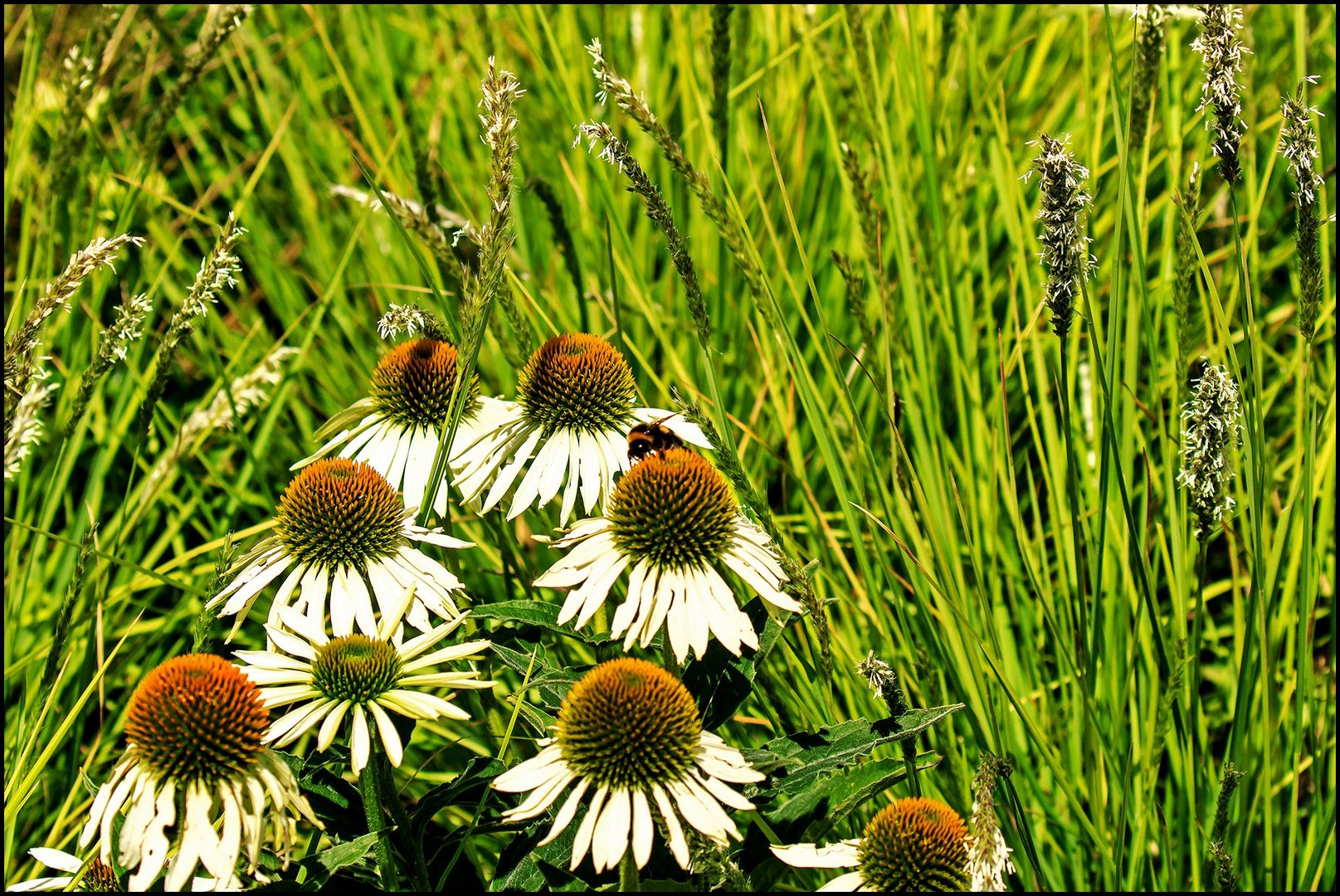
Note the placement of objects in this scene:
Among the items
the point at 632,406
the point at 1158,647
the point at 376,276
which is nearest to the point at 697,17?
the point at 376,276

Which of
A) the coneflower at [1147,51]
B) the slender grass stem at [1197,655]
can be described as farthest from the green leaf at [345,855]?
the coneflower at [1147,51]

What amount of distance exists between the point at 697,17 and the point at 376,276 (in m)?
1.20

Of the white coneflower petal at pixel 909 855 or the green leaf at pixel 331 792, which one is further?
the green leaf at pixel 331 792

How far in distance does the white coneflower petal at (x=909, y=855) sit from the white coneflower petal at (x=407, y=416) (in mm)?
735

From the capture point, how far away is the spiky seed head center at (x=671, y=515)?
1190 millimetres

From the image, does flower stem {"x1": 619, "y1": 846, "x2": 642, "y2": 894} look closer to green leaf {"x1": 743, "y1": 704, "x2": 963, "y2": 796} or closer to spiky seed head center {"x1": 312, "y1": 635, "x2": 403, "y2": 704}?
green leaf {"x1": 743, "y1": 704, "x2": 963, "y2": 796}

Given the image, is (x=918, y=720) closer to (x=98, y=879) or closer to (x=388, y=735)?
(x=388, y=735)

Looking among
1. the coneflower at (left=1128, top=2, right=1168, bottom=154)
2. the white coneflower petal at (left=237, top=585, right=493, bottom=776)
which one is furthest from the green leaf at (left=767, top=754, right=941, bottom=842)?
the coneflower at (left=1128, top=2, right=1168, bottom=154)

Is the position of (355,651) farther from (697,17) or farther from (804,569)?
(697,17)

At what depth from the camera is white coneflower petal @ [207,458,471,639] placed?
1283 mm

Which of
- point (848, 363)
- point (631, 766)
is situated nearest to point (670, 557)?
point (631, 766)

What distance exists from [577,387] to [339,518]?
342 millimetres

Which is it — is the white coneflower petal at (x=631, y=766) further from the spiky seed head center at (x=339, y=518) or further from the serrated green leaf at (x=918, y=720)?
the spiky seed head center at (x=339, y=518)

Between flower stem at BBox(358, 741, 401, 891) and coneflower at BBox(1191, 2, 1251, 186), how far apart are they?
108 centimetres
